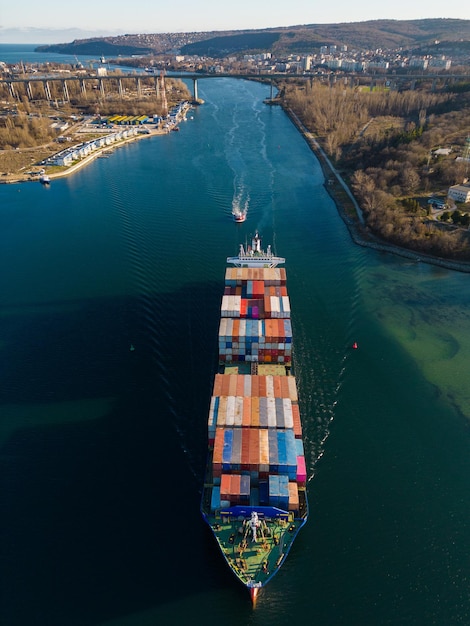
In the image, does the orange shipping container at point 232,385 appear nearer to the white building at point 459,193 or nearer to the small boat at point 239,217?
the small boat at point 239,217

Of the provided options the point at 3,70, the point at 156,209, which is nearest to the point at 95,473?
the point at 156,209

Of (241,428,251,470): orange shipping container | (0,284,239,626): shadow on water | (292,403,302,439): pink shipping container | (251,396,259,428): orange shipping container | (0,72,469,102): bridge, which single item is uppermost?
(0,72,469,102): bridge

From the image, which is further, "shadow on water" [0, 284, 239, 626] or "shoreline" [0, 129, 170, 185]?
"shoreline" [0, 129, 170, 185]

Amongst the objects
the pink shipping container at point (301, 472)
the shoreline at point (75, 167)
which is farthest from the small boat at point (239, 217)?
the shoreline at point (75, 167)

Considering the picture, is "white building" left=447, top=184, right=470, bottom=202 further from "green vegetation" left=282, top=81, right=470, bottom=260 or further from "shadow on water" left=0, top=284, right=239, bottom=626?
"shadow on water" left=0, top=284, right=239, bottom=626

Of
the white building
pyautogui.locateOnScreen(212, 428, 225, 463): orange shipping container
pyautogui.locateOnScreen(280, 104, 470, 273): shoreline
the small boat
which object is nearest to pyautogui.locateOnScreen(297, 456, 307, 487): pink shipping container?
pyautogui.locateOnScreen(212, 428, 225, 463): orange shipping container

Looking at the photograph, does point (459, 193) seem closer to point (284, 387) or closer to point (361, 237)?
point (361, 237)

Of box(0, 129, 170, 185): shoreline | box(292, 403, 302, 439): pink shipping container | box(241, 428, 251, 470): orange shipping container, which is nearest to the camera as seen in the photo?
box(241, 428, 251, 470): orange shipping container
